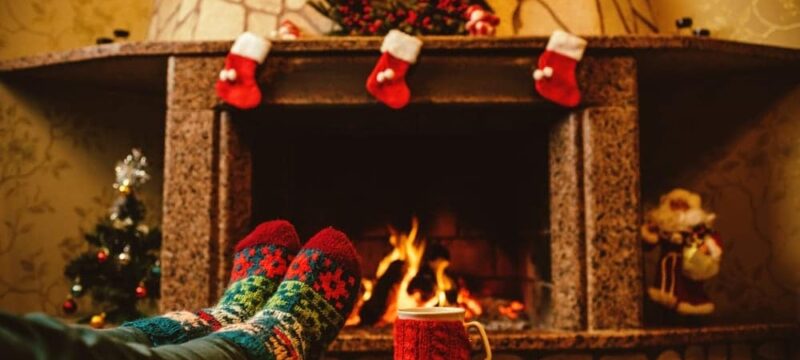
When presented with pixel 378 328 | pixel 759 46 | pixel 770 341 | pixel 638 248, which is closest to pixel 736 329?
pixel 770 341

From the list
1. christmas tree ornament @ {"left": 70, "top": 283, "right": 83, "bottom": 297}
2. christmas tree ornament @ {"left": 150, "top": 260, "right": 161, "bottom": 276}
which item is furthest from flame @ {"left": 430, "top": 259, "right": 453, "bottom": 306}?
christmas tree ornament @ {"left": 70, "top": 283, "right": 83, "bottom": 297}

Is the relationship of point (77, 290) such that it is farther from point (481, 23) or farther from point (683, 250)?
point (683, 250)

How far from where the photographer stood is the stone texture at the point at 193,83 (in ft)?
6.39

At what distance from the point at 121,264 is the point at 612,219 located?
1.38 m

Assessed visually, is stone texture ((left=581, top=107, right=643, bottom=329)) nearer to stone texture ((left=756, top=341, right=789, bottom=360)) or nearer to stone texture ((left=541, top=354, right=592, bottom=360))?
stone texture ((left=541, top=354, right=592, bottom=360))

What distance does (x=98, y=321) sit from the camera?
85.5 inches

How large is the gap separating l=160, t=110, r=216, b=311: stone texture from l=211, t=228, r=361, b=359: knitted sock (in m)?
0.68

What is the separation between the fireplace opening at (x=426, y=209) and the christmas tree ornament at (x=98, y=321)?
0.60 metres

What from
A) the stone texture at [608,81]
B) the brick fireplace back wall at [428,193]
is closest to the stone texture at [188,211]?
the brick fireplace back wall at [428,193]

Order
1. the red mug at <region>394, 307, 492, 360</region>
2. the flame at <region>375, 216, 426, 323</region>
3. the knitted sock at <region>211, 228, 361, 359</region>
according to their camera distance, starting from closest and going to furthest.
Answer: the red mug at <region>394, 307, 492, 360</region> → the knitted sock at <region>211, 228, 361, 359</region> → the flame at <region>375, 216, 426, 323</region>

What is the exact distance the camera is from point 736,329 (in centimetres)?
198

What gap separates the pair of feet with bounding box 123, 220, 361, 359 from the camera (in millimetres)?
981

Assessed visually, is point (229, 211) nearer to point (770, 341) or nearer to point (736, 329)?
point (736, 329)

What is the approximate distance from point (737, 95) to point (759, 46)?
32cm
